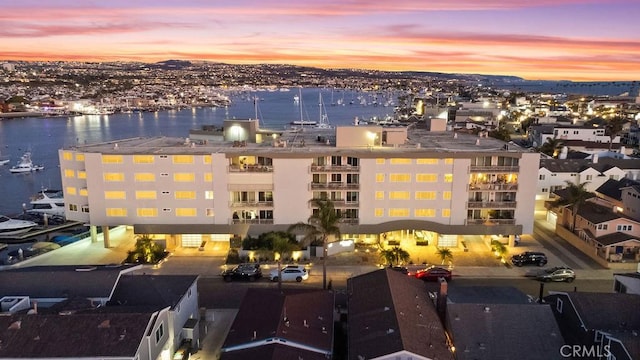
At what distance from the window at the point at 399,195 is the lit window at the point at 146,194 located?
2242 cm

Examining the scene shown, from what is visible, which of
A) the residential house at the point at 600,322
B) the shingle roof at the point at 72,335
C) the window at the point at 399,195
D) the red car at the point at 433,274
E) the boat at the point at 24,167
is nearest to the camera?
the shingle roof at the point at 72,335

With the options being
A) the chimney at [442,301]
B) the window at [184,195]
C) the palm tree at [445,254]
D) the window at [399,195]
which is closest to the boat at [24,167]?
the window at [184,195]

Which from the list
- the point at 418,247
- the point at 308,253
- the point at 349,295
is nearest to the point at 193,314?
the point at 349,295

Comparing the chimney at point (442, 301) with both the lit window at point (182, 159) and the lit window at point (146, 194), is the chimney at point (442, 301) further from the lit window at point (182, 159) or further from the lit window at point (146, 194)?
the lit window at point (146, 194)

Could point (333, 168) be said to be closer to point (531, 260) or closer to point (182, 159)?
point (182, 159)

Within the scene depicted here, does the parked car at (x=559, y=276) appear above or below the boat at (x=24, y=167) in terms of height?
A: above

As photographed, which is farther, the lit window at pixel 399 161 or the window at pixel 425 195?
the window at pixel 425 195

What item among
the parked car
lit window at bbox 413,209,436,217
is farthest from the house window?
lit window at bbox 413,209,436,217

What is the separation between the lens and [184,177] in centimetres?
4550

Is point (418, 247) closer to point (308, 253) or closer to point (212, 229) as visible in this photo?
point (308, 253)

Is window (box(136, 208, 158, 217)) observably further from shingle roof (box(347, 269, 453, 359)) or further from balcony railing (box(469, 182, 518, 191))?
balcony railing (box(469, 182, 518, 191))

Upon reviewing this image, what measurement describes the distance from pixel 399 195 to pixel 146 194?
24095mm

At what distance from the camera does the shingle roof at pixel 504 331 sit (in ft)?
79.7

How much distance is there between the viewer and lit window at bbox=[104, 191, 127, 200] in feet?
150
